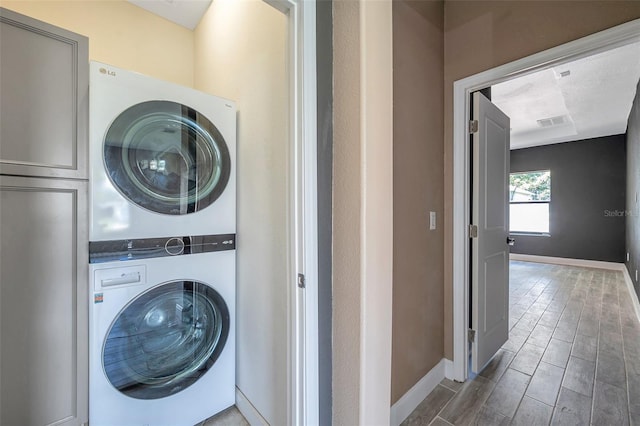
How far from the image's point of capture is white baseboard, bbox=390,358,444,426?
57.2 inches

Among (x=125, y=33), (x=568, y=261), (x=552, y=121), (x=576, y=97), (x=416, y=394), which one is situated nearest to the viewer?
(x=416, y=394)

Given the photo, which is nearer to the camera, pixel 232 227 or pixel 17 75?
pixel 17 75

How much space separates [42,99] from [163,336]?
1.16m

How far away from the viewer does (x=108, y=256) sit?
3.76 ft

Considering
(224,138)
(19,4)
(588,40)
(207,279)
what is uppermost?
(19,4)

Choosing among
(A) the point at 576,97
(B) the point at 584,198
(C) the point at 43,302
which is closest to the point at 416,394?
(C) the point at 43,302

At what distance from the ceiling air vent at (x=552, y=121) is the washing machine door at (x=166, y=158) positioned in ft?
18.3

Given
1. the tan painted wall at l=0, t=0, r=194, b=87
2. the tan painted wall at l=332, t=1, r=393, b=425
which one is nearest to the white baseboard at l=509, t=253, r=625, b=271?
the tan painted wall at l=332, t=1, r=393, b=425

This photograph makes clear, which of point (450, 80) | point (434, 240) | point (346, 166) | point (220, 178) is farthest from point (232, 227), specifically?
point (450, 80)

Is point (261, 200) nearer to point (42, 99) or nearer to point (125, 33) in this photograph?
point (42, 99)

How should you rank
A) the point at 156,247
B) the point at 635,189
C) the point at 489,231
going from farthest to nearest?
the point at 635,189
the point at 489,231
the point at 156,247

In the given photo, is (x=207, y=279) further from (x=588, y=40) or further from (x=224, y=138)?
(x=588, y=40)

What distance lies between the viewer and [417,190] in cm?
161

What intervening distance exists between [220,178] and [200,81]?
138cm
